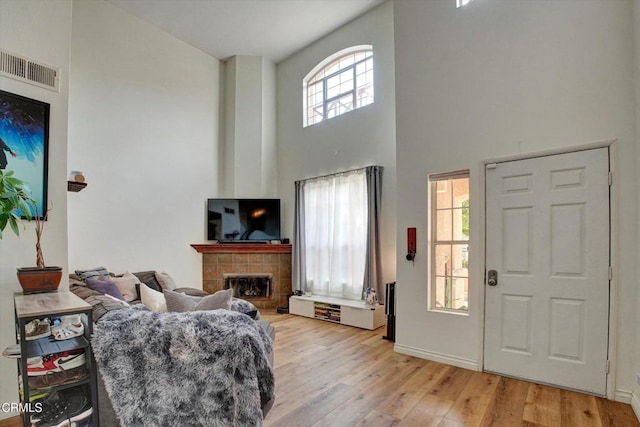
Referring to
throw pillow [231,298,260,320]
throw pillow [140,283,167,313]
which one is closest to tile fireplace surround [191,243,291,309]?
throw pillow [140,283,167,313]

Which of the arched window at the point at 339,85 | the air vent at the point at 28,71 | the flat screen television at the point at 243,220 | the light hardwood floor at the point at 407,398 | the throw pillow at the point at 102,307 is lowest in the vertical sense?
the light hardwood floor at the point at 407,398

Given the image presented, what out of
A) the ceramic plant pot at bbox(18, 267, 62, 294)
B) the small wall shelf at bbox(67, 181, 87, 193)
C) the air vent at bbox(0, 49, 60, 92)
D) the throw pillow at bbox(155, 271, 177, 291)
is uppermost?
the air vent at bbox(0, 49, 60, 92)

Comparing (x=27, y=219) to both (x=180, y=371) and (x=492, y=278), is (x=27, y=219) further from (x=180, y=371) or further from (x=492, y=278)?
(x=492, y=278)

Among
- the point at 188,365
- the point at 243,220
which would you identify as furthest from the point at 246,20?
the point at 188,365

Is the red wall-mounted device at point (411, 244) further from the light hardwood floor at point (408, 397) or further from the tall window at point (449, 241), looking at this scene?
the light hardwood floor at point (408, 397)

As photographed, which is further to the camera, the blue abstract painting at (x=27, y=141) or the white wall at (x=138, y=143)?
the white wall at (x=138, y=143)

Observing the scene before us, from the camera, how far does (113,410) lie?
1865 mm

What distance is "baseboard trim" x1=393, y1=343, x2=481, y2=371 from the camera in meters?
3.19

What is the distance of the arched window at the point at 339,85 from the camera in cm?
534

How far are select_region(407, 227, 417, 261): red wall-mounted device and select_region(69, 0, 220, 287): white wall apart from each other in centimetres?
391

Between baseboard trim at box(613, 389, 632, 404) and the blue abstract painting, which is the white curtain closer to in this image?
baseboard trim at box(613, 389, 632, 404)

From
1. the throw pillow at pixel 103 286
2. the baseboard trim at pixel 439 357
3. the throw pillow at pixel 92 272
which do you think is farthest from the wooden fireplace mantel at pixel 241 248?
the baseboard trim at pixel 439 357

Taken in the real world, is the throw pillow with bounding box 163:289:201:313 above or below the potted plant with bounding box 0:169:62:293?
below

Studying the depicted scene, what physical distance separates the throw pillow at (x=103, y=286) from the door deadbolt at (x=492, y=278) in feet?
13.6
